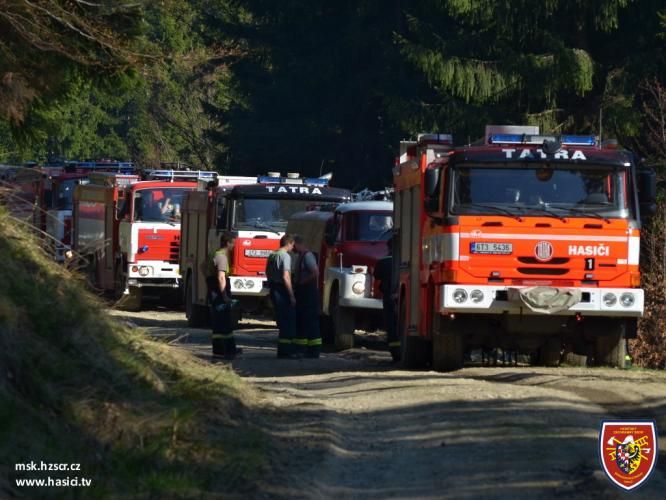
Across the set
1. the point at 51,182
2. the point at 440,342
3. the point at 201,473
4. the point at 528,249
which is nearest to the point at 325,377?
the point at 440,342

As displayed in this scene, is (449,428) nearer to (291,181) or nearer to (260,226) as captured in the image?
(260,226)

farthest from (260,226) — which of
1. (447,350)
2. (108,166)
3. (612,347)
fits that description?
(108,166)

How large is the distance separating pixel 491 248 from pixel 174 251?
1666cm

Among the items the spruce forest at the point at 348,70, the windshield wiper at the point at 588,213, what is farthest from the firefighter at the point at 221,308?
the windshield wiper at the point at 588,213

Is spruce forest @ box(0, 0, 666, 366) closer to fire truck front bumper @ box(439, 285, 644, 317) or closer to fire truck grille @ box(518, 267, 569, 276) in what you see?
fire truck front bumper @ box(439, 285, 644, 317)

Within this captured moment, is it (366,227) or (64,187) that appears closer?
(366,227)

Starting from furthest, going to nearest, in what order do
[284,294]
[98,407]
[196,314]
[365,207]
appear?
[196,314] → [365,207] → [284,294] → [98,407]

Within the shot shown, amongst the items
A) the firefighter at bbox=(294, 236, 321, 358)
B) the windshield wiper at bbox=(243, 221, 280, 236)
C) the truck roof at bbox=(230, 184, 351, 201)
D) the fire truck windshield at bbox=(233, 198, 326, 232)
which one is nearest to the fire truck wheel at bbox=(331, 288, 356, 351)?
the firefighter at bbox=(294, 236, 321, 358)

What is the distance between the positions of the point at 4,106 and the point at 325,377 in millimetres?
4869

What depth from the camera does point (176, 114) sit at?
254 ft

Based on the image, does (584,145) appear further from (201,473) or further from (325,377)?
(201,473)

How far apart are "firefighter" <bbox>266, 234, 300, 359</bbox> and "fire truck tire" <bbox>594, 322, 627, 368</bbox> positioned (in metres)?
4.43

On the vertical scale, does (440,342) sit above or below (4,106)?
below

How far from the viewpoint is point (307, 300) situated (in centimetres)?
2109
